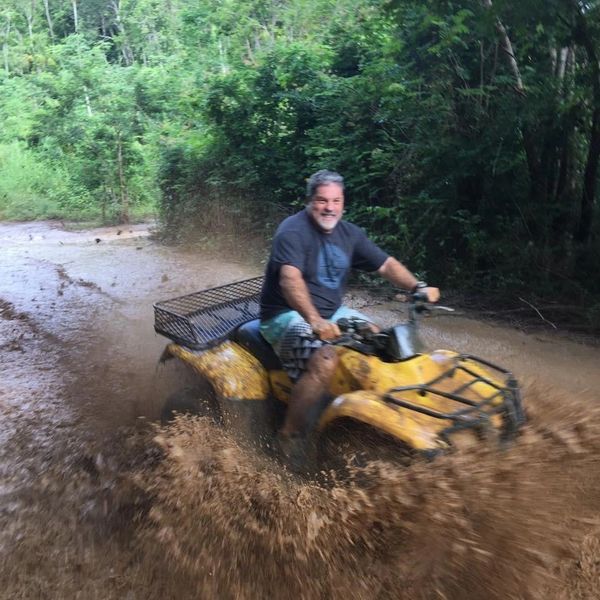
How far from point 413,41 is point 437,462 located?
766 centimetres

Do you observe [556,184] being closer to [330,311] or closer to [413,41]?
[413,41]

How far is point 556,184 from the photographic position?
766cm

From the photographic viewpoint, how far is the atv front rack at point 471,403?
9.05 ft

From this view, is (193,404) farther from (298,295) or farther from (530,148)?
(530,148)

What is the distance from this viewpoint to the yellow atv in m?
2.77

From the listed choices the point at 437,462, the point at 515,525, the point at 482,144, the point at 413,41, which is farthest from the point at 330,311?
the point at 413,41

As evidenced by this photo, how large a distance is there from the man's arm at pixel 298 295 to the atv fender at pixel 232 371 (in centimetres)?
54

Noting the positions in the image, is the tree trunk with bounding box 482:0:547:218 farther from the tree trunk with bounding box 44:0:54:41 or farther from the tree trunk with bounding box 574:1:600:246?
the tree trunk with bounding box 44:0:54:41

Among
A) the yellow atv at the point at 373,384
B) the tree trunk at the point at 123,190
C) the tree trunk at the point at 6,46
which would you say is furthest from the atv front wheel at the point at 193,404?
the tree trunk at the point at 6,46

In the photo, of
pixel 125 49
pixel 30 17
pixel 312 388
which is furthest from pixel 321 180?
pixel 30 17

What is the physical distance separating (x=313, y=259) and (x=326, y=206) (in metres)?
0.32

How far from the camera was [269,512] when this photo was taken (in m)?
3.19

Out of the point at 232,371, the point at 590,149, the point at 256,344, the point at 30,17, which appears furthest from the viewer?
the point at 30,17

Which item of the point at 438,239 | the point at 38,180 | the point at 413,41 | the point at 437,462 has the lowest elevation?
the point at 38,180
